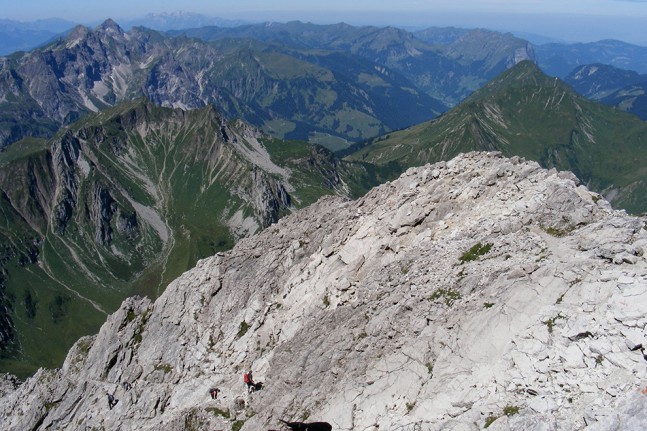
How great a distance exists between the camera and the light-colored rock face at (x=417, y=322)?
101 feet

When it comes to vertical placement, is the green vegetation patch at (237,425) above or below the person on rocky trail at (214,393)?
above

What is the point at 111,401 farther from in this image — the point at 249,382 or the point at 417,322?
the point at 417,322

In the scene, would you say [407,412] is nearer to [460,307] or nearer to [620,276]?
[460,307]

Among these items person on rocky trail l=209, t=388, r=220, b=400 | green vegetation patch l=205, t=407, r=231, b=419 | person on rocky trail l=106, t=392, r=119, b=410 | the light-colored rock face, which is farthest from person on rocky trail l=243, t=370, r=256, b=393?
person on rocky trail l=106, t=392, r=119, b=410

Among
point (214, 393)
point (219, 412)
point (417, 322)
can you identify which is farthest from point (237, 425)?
point (417, 322)

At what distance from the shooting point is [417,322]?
43812 mm

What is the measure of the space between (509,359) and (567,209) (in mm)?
21700

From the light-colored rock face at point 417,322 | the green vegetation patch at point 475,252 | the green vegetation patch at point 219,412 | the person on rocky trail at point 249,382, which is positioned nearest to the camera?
the light-colored rock face at point 417,322

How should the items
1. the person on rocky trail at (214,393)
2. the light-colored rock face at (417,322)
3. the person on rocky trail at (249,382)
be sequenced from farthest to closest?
the person on rocky trail at (214,393), the person on rocky trail at (249,382), the light-colored rock face at (417,322)

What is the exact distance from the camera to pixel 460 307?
137 ft

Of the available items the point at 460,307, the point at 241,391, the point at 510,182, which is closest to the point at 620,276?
the point at 460,307

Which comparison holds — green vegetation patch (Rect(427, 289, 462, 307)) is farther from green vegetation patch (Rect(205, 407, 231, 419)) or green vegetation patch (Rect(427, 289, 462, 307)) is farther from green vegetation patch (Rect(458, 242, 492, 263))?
green vegetation patch (Rect(205, 407, 231, 419))

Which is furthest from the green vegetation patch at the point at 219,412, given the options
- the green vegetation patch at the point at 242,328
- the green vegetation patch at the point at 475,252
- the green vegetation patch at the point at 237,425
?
the green vegetation patch at the point at 475,252

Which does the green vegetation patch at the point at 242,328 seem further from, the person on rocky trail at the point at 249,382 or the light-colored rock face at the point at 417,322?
the person on rocky trail at the point at 249,382
